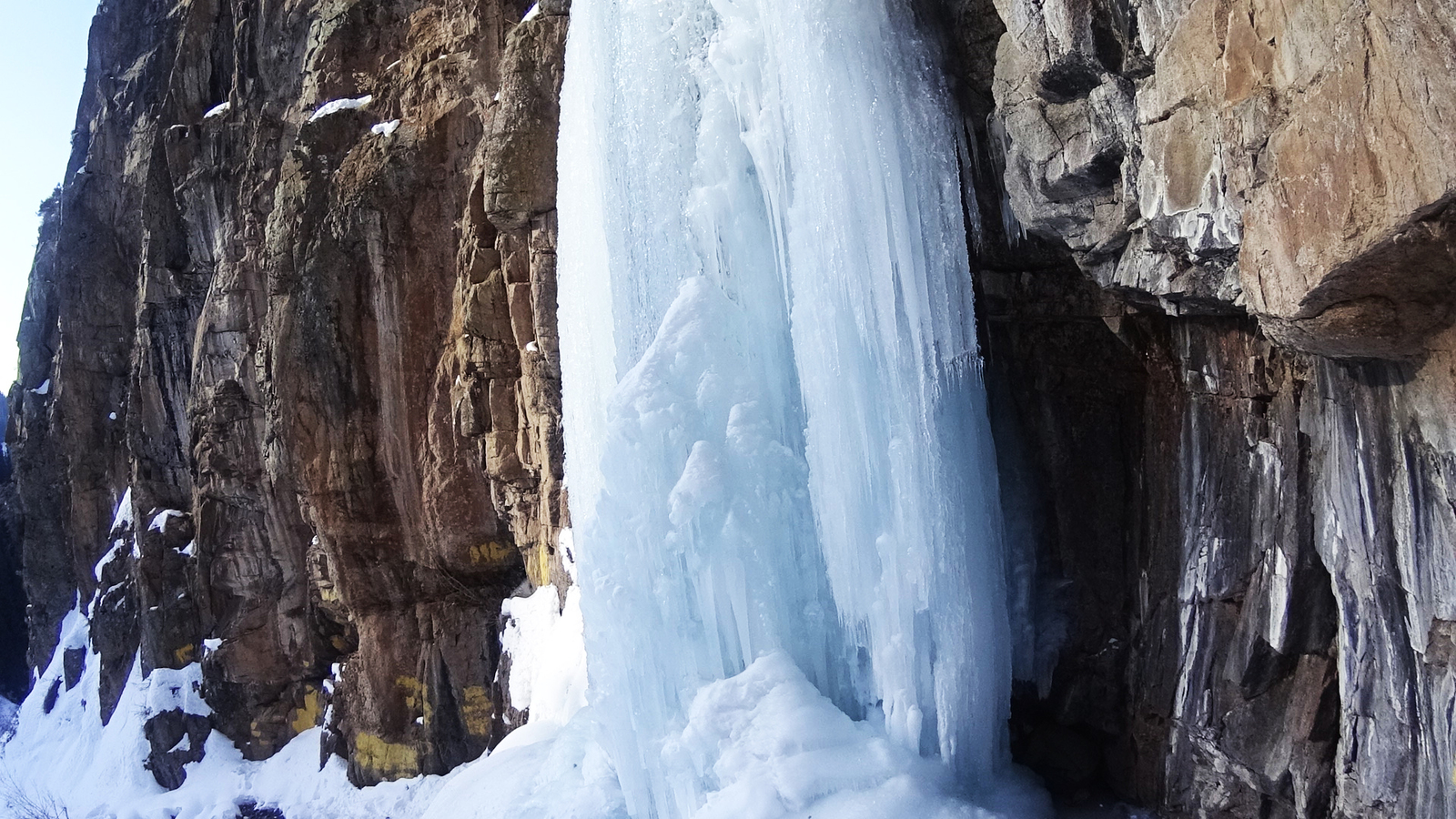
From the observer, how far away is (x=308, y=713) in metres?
13.0

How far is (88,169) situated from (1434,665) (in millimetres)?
23783

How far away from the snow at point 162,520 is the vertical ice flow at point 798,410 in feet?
40.1

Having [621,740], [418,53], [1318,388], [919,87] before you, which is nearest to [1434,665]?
[1318,388]

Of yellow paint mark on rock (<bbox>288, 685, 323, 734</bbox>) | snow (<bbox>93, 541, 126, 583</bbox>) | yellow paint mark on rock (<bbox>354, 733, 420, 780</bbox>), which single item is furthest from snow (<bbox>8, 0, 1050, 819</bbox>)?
snow (<bbox>93, 541, 126, 583</bbox>)

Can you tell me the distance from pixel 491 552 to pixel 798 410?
6.02 metres

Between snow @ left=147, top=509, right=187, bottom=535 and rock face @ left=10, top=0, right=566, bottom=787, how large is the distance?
56 millimetres

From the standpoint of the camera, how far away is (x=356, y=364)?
10242 millimetres

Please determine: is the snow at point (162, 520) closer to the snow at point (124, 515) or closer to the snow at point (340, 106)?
the snow at point (124, 515)

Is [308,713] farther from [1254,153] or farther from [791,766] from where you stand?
[1254,153]

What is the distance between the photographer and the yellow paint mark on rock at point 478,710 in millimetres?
10102

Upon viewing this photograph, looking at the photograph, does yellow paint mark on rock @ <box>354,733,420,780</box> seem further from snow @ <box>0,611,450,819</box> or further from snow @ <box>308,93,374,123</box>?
snow @ <box>308,93,374,123</box>

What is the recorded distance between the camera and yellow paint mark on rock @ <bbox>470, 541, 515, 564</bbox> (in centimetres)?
1022

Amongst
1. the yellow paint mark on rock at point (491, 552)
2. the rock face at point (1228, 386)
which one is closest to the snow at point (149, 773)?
the yellow paint mark on rock at point (491, 552)

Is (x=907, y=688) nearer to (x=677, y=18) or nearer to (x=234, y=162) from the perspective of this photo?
(x=677, y=18)
